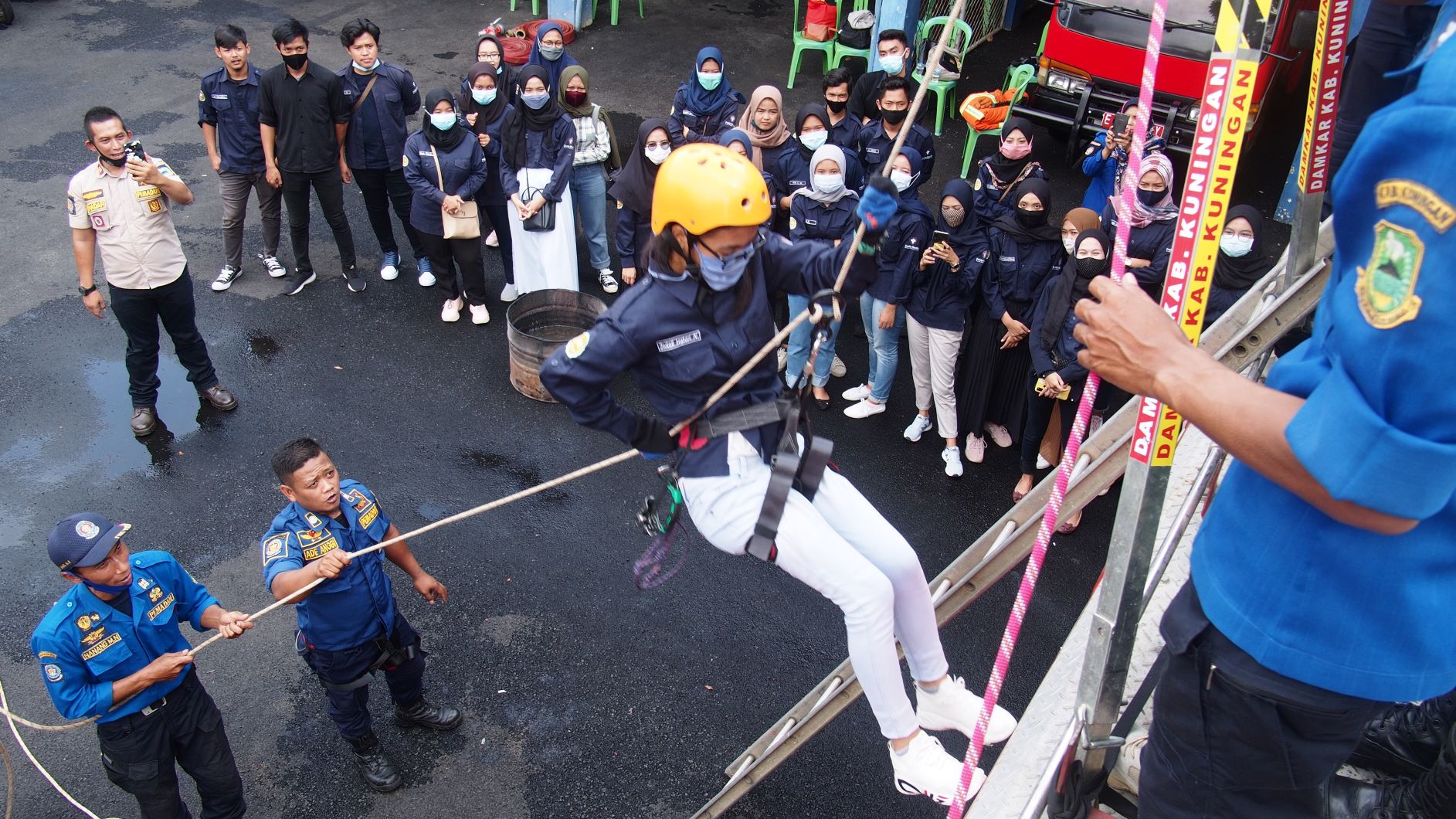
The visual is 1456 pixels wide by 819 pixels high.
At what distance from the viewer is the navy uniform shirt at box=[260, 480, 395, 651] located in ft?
16.5

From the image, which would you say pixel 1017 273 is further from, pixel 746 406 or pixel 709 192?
pixel 709 192

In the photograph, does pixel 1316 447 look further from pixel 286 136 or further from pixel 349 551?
pixel 286 136

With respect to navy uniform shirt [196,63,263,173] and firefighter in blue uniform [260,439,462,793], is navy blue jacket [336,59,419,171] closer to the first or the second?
navy uniform shirt [196,63,263,173]

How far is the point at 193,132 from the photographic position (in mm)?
13281

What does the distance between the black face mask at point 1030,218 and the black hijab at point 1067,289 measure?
40 centimetres

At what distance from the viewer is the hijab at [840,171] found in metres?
7.86

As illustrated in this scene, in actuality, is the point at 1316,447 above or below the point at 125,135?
above

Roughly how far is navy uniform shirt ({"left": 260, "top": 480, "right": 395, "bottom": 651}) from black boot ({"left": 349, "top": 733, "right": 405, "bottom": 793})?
776 mm

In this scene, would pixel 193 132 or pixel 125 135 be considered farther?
pixel 193 132

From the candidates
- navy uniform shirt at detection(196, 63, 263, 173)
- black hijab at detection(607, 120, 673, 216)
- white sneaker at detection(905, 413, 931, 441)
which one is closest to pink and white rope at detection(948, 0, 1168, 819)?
white sneaker at detection(905, 413, 931, 441)

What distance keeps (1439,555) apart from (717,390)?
244cm

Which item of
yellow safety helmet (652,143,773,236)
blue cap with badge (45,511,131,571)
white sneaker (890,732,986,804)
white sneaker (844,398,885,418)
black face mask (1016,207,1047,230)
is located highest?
yellow safety helmet (652,143,773,236)

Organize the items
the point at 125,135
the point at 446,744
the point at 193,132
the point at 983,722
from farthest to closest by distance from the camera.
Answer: the point at 193,132 < the point at 125,135 < the point at 446,744 < the point at 983,722

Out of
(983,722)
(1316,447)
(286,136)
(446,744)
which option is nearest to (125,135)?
(286,136)
